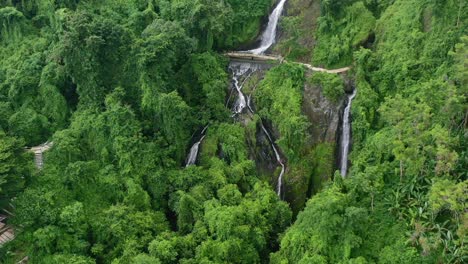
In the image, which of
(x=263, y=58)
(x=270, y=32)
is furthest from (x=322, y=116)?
(x=270, y=32)

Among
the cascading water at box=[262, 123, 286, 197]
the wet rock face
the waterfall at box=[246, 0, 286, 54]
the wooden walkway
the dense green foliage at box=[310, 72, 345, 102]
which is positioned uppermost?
the waterfall at box=[246, 0, 286, 54]

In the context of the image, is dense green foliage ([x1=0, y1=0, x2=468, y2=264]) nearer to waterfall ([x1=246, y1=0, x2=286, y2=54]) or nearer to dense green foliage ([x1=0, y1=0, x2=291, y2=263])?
dense green foliage ([x1=0, y1=0, x2=291, y2=263])

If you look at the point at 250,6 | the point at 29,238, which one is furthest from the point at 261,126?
the point at 29,238

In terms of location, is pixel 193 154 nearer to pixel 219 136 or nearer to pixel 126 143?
pixel 219 136

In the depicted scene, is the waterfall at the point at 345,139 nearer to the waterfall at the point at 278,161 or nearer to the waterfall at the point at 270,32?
the waterfall at the point at 278,161

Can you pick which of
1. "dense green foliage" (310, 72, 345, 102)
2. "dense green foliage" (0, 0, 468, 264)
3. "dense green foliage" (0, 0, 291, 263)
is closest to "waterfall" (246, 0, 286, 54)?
"dense green foliage" (0, 0, 468, 264)

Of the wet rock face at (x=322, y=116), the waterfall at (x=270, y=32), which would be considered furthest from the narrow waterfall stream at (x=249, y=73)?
the wet rock face at (x=322, y=116)
